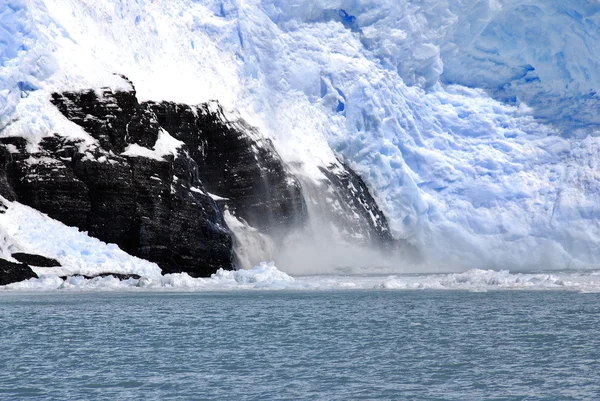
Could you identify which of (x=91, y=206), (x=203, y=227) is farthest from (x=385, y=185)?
(x=91, y=206)

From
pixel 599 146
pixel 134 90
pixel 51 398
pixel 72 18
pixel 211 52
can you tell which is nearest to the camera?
pixel 51 398

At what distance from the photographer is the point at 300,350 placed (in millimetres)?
17406

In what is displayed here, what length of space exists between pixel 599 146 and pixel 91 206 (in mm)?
35160

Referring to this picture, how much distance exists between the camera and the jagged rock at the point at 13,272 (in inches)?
1359

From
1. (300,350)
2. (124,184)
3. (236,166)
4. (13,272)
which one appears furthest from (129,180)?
(300,350)

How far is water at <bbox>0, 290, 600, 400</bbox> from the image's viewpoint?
1327 centimetres

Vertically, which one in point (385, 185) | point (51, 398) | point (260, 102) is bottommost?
point (51, 398)

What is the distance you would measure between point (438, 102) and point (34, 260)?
3458cm

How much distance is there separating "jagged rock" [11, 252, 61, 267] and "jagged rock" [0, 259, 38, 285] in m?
0.52

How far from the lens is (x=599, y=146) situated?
2376 inches

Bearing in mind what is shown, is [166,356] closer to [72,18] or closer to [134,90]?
[134,90]

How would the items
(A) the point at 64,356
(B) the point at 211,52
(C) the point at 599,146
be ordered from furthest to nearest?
(C) the point at 599,146
(B) the point at 211,52
(A) the point at 64,356

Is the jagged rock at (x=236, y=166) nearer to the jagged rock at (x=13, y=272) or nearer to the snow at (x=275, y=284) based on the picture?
the snow at (x=275, y=284)

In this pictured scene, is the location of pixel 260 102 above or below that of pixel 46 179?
above
